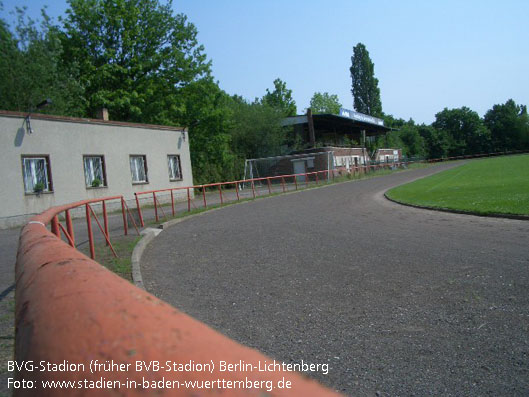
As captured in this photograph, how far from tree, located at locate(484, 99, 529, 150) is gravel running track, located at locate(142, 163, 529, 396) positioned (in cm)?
11235

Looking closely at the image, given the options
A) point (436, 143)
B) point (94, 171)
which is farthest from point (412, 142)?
point (94, 171)

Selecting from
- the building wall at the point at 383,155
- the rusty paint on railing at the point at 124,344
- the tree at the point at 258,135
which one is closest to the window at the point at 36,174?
the rusty paint on railing at the point at 124,344

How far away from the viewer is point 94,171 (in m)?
22.5

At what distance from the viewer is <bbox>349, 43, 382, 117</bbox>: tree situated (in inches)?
3248

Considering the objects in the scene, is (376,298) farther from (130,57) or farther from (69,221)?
(130,57)

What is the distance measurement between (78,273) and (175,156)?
1092 inches

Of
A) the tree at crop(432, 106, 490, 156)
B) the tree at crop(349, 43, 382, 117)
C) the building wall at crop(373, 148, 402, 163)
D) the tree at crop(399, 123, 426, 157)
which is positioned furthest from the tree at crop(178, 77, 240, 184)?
the tree at crop(432, 106, 490, 156)

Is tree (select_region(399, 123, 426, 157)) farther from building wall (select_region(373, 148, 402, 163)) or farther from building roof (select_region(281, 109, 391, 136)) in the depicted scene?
building roof (select_region(281, 109, 391, 136))

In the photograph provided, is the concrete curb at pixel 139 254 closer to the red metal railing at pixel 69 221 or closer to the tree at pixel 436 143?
the red metal railing at pixel 69 221

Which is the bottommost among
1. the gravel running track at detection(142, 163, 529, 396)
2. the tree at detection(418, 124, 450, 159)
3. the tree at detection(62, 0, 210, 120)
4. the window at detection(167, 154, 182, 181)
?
the gravel running track at detection(142, 163, 529, 396)

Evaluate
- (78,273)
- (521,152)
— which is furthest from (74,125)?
(521,152)

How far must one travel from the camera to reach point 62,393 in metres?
0.69

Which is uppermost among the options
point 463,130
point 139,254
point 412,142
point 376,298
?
point 463,130

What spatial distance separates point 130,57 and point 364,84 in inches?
2172
